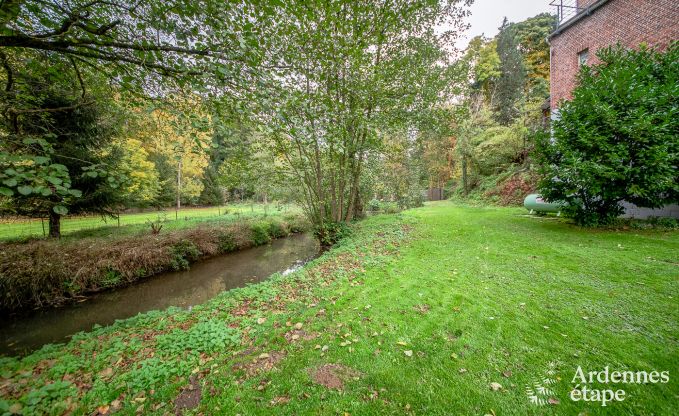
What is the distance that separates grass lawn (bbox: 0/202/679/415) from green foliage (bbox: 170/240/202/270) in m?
4.90

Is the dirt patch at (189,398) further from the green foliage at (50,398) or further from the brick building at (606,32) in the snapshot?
the brick building at (606,32)

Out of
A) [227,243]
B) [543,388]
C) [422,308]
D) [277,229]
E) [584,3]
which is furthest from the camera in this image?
[277,229]

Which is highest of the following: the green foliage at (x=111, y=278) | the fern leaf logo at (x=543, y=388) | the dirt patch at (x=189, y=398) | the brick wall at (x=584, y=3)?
the brick wall at (x=584, y=3)

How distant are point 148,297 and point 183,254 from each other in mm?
2507

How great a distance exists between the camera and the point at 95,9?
10.1 ft

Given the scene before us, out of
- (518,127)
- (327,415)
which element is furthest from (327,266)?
(518,127)

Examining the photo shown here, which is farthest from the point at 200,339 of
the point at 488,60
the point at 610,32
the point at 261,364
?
the point at 488,60

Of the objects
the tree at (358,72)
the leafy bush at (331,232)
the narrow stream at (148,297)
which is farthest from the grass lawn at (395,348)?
the leafy bush at (331,232)

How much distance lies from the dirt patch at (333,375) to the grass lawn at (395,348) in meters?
0.01

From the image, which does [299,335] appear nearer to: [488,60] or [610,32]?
[610,32]

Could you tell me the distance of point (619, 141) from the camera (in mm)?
6266

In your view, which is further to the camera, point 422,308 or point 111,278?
point 111,278

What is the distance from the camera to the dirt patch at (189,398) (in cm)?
229

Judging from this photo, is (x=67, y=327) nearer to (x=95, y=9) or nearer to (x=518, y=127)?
(x=95, y=9)
